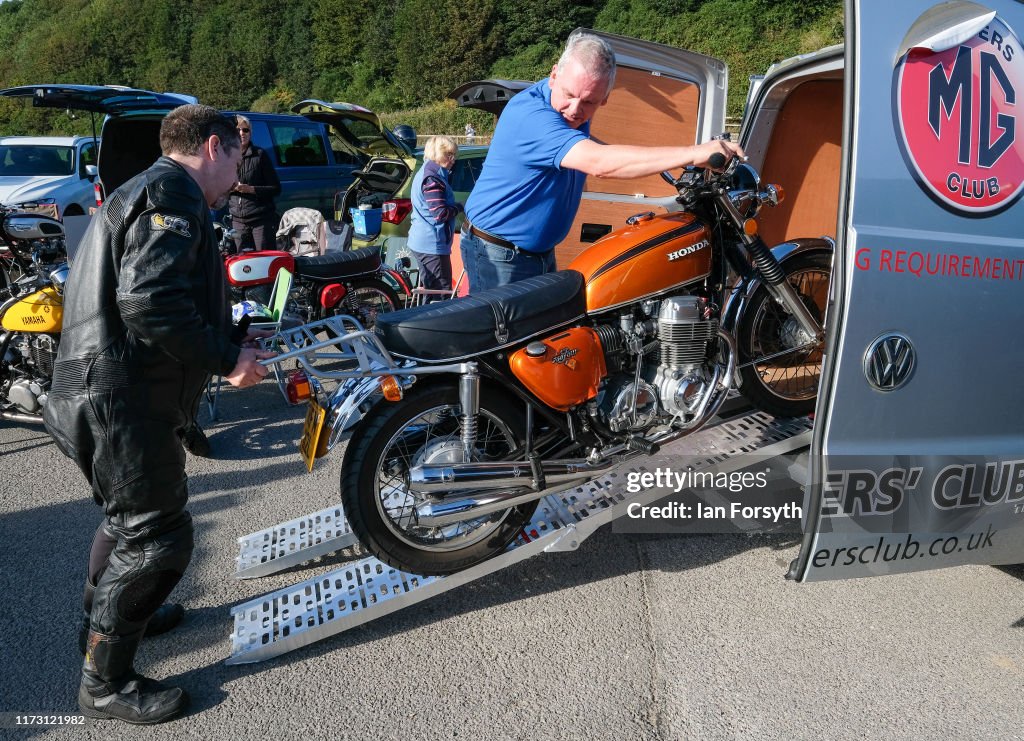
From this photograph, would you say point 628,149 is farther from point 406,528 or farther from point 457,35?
point 457,35

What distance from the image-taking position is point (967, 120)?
239cm

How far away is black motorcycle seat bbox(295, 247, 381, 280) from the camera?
5.69 metres

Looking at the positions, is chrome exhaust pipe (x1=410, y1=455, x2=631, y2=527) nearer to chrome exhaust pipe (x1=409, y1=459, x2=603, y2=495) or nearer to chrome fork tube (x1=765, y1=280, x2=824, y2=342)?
chrome exhaust pipe (x1=409, y1=459, x2=603, y2=495)

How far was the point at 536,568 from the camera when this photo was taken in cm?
327

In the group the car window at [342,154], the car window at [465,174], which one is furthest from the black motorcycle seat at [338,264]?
the car window at [342,154]

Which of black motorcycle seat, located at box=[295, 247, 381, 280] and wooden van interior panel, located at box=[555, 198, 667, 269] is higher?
wooden van interior panel, located at box=[555, 198, 667, 269]

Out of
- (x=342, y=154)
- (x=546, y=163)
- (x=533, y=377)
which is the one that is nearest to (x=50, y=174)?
(x=342, y=154)

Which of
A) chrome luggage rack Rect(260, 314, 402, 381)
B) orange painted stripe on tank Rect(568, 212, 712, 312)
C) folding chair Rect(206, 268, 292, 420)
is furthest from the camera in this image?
folding chair Rect(206, 268, 292, 420)

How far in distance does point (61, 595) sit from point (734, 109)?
2899cm

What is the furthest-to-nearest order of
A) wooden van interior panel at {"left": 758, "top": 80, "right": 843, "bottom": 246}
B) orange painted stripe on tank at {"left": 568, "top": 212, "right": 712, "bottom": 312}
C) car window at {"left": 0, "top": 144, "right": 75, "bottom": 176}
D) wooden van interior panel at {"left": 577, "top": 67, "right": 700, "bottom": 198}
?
car window at {"left": 0, "top": 144, "right": 75, "bottom": 176}, wooden van interior panel at {"left": 577, "top": 67, "right": 700, "bottom": 198}, wooden van interior panel at {"left": 758, "top": 80, "right": 843, "bottom": 246}, orange painted stripe on tank at {"left": 568, "top": 212, "right": 712, "bottom": 312}

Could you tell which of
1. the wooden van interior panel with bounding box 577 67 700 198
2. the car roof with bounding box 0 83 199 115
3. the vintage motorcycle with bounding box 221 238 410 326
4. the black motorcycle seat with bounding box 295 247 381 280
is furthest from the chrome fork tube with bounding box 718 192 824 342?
the car roof with bounding box 0 83 199 115

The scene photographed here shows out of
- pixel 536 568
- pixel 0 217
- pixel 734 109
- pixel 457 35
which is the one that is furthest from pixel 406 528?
pixel 457 35

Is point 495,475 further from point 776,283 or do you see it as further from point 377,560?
point 776,283

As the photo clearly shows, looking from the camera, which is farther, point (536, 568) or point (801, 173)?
point (801, 173)
